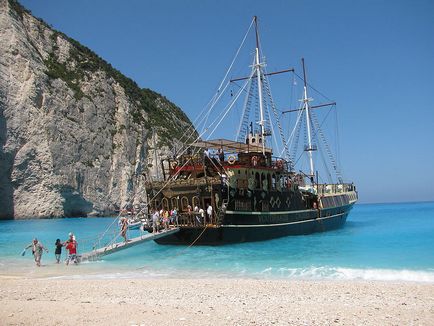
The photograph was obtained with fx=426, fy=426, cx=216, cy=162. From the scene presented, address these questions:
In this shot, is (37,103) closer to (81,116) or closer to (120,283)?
(81,116)

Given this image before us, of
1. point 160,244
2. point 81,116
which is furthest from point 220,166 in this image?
point 81,116

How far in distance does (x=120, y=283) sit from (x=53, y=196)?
51.2m

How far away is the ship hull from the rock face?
23.8 meters

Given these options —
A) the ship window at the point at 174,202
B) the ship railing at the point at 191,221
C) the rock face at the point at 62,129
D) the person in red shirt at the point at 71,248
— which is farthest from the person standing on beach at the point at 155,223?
the rock face at the point at 62,129

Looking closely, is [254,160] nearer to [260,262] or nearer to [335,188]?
[260,262]

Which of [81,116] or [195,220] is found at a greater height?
[81,116]

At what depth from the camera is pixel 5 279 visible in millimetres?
14672

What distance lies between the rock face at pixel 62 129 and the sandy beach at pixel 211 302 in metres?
38.5

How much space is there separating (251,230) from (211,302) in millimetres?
15764

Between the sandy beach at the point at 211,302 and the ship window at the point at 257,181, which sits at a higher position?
the ship window at the point at 257,181

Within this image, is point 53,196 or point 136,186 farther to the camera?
point 136,186

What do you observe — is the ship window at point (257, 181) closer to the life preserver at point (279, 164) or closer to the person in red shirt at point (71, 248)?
the life preserver at point (279, 164)

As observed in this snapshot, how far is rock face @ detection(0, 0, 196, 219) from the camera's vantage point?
58781mm

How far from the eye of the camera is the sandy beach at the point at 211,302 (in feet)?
28.7
